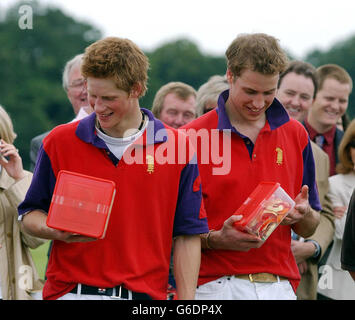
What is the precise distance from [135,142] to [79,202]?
21.4 inches

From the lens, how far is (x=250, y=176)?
481cm

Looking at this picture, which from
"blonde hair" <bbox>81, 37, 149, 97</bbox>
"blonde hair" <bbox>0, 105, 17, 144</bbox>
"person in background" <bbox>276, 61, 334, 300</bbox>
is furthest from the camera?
"person in background" <bbox>276, 61, 334, 300</bbox>

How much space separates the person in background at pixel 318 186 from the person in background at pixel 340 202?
0.28ft

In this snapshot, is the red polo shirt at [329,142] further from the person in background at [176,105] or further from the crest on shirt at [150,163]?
the crest on shirt at [150,163]

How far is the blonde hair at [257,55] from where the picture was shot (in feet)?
15.5

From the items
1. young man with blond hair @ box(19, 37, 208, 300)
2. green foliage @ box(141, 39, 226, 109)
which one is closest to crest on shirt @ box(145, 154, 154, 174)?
young man with blond hair @ box(19, 37, 208, 300)

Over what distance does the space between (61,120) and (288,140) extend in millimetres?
50922

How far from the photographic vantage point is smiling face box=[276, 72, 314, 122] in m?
6.77

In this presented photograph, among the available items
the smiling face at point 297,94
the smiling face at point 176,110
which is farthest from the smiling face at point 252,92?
the smiling face at point 176,110

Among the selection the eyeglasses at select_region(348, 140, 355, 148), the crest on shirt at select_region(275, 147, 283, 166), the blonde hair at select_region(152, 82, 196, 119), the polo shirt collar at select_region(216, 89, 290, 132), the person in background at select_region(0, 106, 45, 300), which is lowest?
the person in background at select_region(0, 106, 45, 300)

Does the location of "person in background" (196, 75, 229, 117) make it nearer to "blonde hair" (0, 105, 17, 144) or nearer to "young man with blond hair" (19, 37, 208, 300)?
"blonde hair" (0, 105, 17, 144)

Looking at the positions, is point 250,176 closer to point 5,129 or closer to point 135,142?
point 135,142

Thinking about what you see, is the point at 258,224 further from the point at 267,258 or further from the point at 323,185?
the point at 323,185

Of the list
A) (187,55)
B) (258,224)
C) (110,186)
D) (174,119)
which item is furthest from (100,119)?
(187,55)
